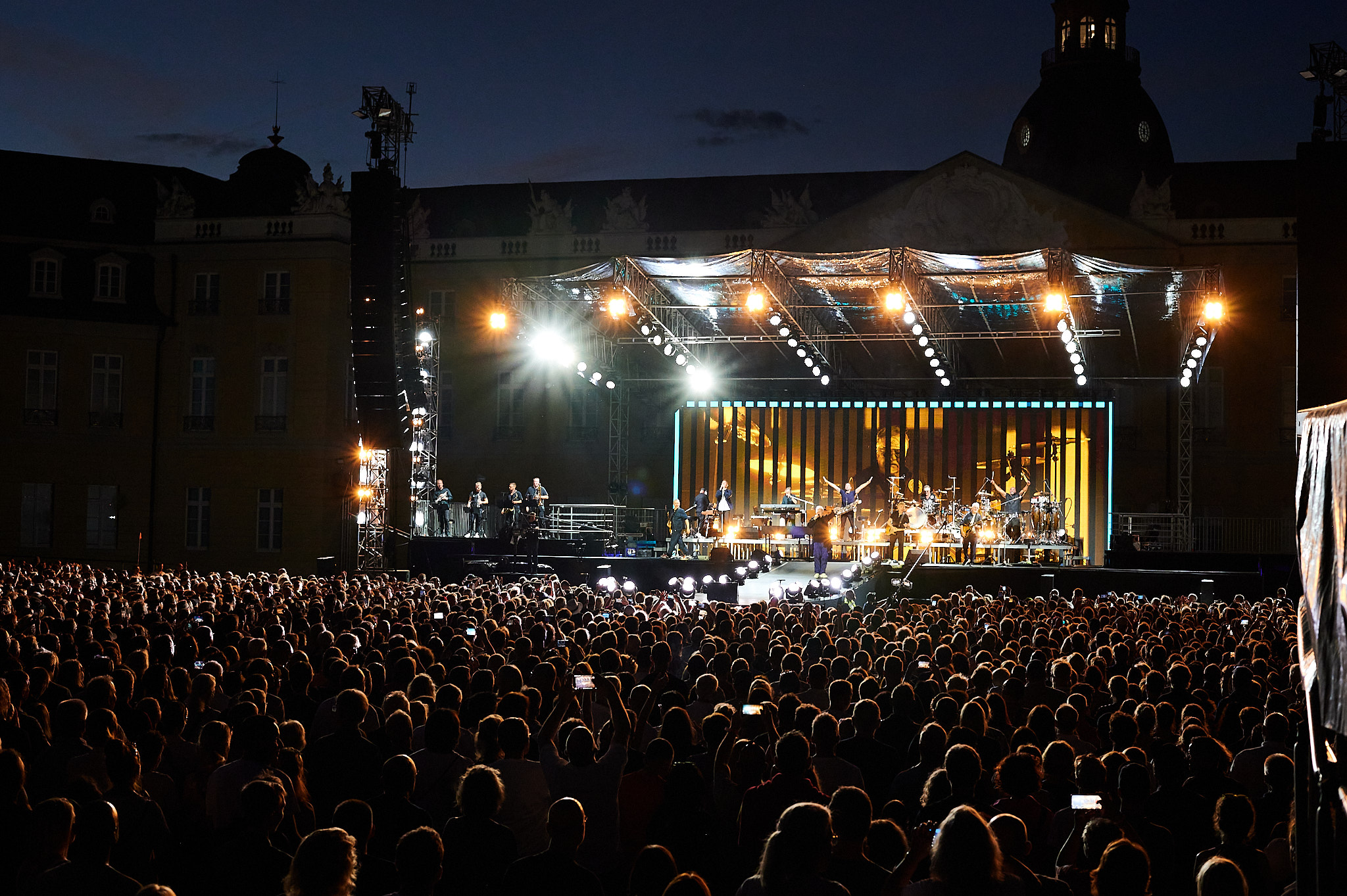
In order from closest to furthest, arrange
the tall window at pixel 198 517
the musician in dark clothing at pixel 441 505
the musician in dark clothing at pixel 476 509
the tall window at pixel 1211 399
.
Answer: the musician in dark clothing at pixel 476 509, the musician in dark clothing at pixel 441 505, the tall window at pixel 1211 399, the tall window at pixel 198 517

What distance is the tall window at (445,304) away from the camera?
134 feet

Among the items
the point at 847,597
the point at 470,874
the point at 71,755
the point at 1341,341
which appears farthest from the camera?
the point at 847,597

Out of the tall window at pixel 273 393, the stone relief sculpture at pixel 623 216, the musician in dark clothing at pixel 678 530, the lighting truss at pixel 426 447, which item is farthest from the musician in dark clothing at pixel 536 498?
the stone relief sculpture at pixel 623 216

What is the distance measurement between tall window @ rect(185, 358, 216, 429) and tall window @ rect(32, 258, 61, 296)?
4.78 m

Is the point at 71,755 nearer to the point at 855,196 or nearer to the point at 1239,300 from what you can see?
the point at 1239,300

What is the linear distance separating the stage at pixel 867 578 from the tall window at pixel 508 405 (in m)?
12.4

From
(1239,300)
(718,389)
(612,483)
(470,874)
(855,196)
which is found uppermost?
(855,196)

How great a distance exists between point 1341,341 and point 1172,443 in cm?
2386

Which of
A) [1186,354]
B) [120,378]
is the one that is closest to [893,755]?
[1186,354]

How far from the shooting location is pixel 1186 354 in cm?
3028

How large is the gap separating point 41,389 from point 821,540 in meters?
25.1

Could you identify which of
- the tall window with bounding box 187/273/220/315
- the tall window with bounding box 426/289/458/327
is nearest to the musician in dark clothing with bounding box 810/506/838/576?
the tall window with bounding box 426/289/458/327

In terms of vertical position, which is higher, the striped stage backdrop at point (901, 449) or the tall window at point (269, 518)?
the striped stage backdrop at point (901, 449)

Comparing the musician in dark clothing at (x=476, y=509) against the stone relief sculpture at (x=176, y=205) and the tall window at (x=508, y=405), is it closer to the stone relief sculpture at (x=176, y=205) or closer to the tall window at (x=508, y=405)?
the tall window at (x=508, y=405)
